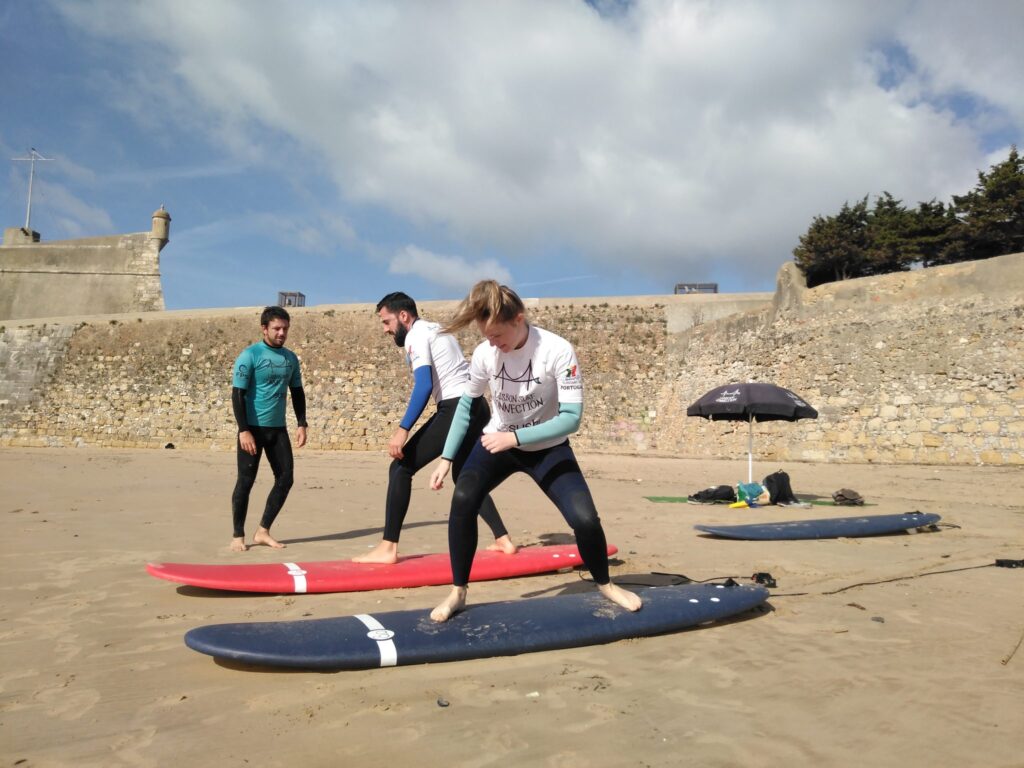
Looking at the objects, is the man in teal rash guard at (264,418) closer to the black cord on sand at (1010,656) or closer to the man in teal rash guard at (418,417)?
the man in teal rash guard at (418,417)

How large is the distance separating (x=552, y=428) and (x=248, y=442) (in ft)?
9.67

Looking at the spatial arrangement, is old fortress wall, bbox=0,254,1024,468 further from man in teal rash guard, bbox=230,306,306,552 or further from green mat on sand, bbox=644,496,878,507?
man in teal rash guard, bbox=230,306,306,552

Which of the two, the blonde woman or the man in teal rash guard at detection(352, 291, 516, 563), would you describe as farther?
the man in teal rash guard at detection(352, 291, 516, 563)

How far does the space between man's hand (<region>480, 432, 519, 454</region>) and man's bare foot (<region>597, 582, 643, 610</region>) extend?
2.69ft

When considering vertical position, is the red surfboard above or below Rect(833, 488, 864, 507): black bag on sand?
below

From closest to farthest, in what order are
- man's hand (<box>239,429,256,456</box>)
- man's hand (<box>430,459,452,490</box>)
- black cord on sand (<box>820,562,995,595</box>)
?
man's hand (<box>430,459,452,490</box>) → black cord on sand (<box>820,562,995,595</box>) → man's hand (<box>239,429,256,456</box>)

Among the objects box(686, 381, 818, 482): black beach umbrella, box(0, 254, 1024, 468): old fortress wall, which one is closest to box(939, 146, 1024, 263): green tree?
box(0, 254, 1024, 468): old fortress wall

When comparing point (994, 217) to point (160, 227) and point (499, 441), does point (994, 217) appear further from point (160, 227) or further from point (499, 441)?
point (160, 227)

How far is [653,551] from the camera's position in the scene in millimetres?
5133

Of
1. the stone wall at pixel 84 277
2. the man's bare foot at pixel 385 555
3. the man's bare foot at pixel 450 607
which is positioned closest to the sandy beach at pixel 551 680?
the man's bare foot at pixel 450 607

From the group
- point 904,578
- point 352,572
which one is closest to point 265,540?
point 352,572

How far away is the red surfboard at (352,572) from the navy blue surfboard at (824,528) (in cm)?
177

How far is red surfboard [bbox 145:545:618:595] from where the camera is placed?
11.8ft

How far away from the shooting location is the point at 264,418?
16.9 ft
